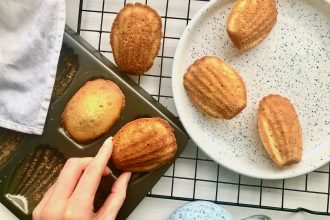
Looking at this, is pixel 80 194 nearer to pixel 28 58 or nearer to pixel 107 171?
pixel 107 171

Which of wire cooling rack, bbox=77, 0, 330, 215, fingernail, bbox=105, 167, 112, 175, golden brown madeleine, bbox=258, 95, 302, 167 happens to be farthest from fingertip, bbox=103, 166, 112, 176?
golden brown madeleine, bbox=258, 95, 302, 167

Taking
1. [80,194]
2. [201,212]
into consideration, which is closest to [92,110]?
[80,194]

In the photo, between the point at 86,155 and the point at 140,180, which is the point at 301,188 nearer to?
the point at 140,180

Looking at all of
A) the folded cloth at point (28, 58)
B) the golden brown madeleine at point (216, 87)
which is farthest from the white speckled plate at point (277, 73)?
the folded cloth at point (28, 58)

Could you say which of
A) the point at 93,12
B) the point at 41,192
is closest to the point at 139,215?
the point at 41,192

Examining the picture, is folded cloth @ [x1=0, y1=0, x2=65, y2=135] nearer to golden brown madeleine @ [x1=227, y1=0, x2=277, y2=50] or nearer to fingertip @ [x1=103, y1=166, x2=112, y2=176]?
fingertip @ [x1=103, y1=166, x2=112, y2=176]

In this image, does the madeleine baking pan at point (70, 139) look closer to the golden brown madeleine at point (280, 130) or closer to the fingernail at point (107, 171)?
the fingernail at point (107, 171)
